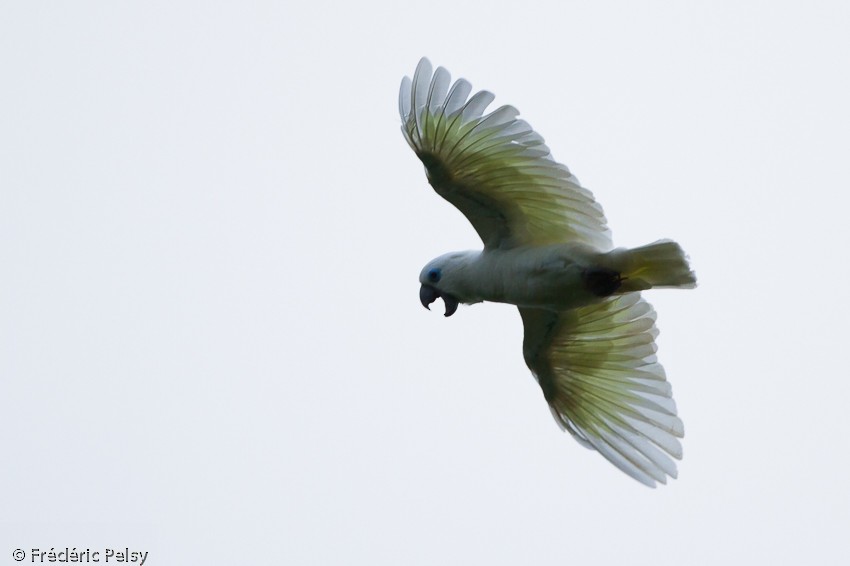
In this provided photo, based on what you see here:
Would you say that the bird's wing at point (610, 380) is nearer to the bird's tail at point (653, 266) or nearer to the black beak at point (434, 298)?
the black beak at point (434, 298)

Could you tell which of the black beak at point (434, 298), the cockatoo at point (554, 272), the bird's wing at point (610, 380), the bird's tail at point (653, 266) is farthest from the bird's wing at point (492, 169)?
the bird's wing at point (610, 380)

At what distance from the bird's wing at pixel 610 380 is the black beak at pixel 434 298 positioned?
0.40 meters

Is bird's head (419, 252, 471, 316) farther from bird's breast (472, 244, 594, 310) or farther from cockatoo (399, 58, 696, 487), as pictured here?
bird's breast (472, 244, 594, 310)

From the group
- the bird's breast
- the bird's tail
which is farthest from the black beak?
the bird's tail

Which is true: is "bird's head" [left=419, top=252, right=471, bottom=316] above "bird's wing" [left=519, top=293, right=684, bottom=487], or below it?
above

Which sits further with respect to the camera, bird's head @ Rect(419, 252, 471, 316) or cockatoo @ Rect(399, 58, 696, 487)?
bird's head @ Rect(419, 252, 471, 316)

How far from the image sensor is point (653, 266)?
6.19 m

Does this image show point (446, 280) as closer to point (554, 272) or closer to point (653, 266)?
point (554, 272)

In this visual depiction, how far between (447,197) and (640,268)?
1089 millimetres

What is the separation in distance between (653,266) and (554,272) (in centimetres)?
52

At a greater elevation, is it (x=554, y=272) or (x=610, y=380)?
(x=554, y=272)

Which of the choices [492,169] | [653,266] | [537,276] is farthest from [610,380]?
[492,169]

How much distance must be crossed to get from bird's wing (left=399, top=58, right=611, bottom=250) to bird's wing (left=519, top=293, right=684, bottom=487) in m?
0.60

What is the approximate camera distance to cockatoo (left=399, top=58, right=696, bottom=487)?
20.0ft
